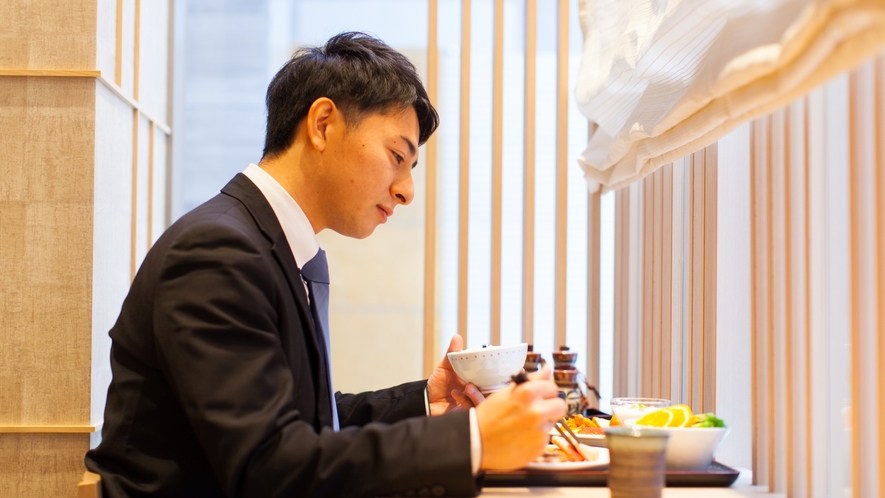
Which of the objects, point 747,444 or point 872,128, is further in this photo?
point 747,444

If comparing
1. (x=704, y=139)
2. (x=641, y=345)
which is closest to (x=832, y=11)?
(x=704, y=139)

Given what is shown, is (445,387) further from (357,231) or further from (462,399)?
(357,231)

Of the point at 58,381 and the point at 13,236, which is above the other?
the point at 13,236

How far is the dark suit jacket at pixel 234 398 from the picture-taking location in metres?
1.05

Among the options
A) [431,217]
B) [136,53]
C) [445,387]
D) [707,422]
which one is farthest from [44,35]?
[707,422]

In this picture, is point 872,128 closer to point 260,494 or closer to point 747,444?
point 747,444

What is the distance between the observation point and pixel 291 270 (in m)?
1.32

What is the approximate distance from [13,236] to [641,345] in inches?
64.4

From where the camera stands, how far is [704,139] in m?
1.51

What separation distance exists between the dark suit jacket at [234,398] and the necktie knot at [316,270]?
0.21 m

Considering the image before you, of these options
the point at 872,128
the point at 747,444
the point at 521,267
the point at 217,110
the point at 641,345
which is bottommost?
the point at 747,444

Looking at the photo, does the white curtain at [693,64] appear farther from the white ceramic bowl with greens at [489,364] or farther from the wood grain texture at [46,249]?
the wood grain texture at [46,249]

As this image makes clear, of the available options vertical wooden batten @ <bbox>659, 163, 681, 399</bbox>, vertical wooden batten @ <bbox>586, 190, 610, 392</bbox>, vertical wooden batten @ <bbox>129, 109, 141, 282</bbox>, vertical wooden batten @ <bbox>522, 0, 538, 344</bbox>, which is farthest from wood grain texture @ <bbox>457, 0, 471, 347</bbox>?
vertical wooden batten @ <bbox>129, 109, 141, 282</bbox>

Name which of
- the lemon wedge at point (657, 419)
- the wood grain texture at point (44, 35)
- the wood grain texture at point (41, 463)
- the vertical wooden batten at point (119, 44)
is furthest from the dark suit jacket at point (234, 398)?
the vertical wooden batten at point (119, 44)
